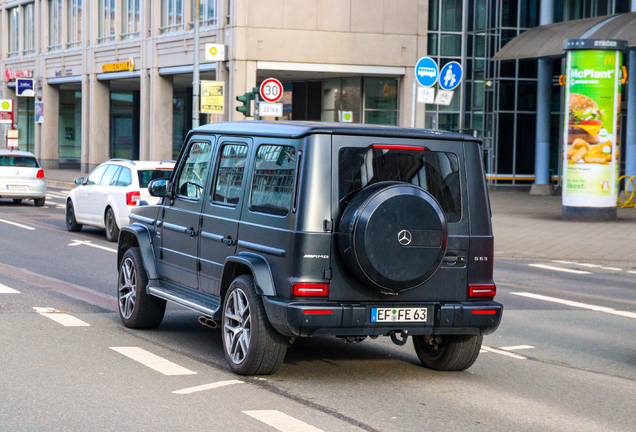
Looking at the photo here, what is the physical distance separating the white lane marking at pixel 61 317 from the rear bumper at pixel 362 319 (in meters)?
2.99

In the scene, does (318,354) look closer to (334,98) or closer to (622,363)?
(622,363)

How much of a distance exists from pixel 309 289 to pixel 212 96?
2032 cm

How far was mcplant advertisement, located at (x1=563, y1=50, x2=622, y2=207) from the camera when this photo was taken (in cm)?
2211

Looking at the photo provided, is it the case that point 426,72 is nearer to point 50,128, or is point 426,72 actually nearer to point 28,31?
point 50,128

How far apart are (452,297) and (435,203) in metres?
0.72

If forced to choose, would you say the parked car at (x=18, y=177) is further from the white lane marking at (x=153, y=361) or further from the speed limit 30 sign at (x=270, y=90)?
the white lane marking at (x=153, y=361)

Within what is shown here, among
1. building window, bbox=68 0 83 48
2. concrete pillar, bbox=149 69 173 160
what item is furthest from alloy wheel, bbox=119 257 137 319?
building window, bbox=68 0 83 48

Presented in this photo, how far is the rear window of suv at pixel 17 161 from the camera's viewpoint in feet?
82.5

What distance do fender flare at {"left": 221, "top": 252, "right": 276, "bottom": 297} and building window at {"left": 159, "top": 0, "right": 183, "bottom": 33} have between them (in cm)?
3394

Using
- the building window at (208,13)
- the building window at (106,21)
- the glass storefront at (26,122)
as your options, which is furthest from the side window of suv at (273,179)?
→ the glass storefront at (26,122)

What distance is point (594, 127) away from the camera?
2214 cm

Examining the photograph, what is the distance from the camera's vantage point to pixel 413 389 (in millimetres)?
6582

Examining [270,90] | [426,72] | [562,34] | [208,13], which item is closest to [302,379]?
[426,72]

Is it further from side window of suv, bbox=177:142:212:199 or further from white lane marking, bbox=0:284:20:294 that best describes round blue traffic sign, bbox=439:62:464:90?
side window of suv, bbox=177:142:212:199
